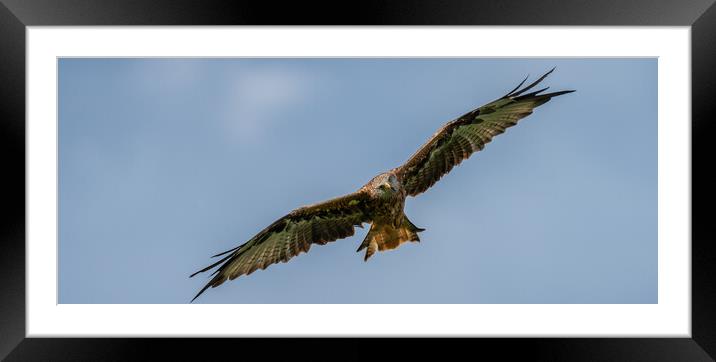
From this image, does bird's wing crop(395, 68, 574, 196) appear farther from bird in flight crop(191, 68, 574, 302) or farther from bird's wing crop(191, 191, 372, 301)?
bird's wing crop(191, 191, 372, 301)

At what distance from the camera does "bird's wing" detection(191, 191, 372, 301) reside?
5027mm

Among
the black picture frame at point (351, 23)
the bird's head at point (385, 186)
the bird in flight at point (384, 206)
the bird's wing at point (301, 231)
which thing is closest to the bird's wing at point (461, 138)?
the bird in flight at point (384, 206)

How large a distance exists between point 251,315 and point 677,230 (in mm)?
2388

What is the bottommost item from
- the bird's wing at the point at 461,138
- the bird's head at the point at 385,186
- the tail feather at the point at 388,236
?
the tail feather at the point at 388,236

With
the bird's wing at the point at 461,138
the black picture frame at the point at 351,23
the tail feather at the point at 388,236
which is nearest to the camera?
the black picture frame at the point at 351,23

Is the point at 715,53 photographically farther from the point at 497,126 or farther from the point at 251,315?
the point at 251,315

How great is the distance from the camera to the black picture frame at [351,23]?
3.27m

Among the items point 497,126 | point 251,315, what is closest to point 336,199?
point 497,126

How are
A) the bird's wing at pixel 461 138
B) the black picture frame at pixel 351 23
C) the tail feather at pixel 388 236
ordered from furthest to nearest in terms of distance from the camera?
the tail feather at pixel 388 236 → the bird's wing at pixel 461 138 → the black picture frame at pixel 351 23

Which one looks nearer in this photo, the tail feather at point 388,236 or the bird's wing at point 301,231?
the bird's wing at point 301,231

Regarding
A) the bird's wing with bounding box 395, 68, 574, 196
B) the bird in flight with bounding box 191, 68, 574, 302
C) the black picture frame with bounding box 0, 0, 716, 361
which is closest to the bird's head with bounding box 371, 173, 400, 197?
the bird in flight with bounding box 191, 68, 574, 302

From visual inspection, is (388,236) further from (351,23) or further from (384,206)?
(351,23)

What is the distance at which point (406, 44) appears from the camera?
142 inches

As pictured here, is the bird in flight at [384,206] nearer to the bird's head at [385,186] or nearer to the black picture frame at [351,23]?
the bird's head at [385,186]
